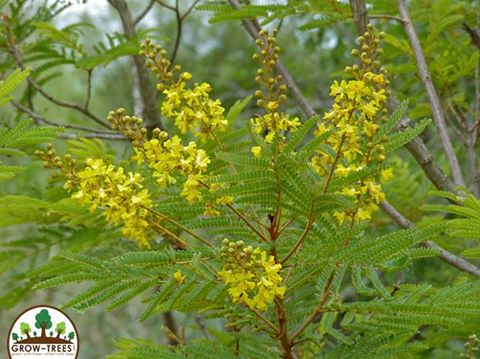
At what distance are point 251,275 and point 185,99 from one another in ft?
1.44

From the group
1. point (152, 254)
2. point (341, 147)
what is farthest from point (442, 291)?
point (152, 254)

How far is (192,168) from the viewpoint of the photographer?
1637mm

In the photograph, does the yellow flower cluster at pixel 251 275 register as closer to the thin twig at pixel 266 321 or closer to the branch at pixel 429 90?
the thin twig at pixel 266 321

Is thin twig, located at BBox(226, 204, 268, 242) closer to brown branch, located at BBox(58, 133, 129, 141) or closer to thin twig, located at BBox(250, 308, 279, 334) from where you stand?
thin twig, located at BBox(250, 308, 279, 334)

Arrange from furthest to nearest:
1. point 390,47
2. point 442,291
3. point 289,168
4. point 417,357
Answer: point 390,47
point 417,357
point 442,291
point 289,168

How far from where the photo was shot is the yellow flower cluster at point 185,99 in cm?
168

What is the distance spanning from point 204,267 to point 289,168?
28 centimetres

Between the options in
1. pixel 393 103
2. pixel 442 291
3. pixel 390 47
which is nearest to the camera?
pixel 442 291

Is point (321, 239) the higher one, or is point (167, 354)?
point (321, 239)

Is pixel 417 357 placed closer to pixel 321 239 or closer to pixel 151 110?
pixel 321 239

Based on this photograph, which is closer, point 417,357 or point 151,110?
point 417,357

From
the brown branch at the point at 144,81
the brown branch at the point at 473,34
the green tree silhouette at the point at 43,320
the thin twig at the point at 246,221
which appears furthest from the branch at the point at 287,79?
the green tree silhouette at the point at 43,320

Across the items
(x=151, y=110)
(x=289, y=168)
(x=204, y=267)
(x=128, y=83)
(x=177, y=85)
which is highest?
(x=128, y=83)

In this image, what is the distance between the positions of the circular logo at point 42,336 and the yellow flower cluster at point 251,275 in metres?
0.78
